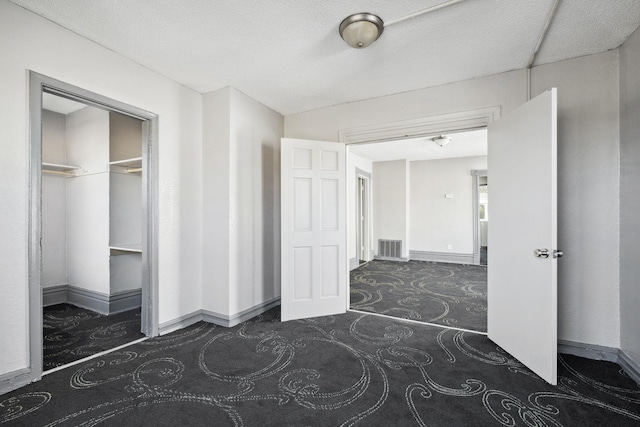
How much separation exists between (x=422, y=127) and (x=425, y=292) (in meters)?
2.52

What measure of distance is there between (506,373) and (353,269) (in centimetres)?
405

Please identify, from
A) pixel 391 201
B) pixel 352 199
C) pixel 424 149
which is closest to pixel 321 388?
pixel 352 199

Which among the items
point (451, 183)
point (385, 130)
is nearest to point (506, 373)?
point (385, 130)

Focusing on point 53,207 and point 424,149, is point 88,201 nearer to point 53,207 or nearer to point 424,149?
point 53,207

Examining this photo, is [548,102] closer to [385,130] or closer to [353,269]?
[385,130]

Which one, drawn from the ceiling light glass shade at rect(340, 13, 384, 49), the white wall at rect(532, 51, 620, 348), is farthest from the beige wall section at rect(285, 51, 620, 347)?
the ceiling light glass shade at rect(340, 13, 384, 49)

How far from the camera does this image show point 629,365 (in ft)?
7.00

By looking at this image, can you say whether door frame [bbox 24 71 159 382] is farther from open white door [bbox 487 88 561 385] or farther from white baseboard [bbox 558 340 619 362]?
white baseboard [bbox 558 340 619 362]

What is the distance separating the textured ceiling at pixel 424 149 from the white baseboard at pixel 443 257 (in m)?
2.34

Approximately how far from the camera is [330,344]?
2.63 m

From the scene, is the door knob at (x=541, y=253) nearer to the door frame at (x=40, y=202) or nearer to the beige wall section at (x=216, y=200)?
the beige wall section at (x=216, y=200)

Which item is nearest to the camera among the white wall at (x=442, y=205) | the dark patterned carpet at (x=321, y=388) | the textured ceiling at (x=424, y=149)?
the dark patterned carpet at (x=321, y=388)

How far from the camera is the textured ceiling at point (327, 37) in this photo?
74.9 inches

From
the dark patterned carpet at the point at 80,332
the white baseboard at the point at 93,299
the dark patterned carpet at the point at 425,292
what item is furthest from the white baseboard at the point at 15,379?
the dark patterned carpet at the point at 425,292
